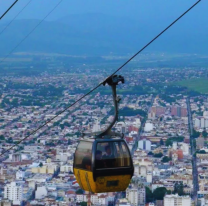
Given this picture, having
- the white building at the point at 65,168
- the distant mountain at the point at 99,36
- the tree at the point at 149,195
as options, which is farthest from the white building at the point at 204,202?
the distant mountain at the point at 99,36

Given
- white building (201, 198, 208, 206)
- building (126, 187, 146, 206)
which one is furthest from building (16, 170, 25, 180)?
white building (201, 198, 208, 206)

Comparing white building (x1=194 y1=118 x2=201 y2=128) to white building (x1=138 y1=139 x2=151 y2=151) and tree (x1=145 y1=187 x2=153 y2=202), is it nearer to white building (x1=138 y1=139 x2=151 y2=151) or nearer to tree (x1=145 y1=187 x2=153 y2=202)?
white building (x1=138 y1=139 x2=151 y2=151)

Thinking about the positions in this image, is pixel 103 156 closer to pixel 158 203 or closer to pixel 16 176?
pixel 158 203

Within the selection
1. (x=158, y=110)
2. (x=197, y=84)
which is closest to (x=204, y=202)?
(x=158, y=110)

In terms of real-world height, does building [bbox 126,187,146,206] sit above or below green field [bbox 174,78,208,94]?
below

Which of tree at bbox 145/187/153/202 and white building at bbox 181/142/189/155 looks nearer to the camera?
tree at bbox 145/187/153/202

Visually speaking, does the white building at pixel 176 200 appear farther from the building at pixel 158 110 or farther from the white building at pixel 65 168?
the building at pixel 158 110
